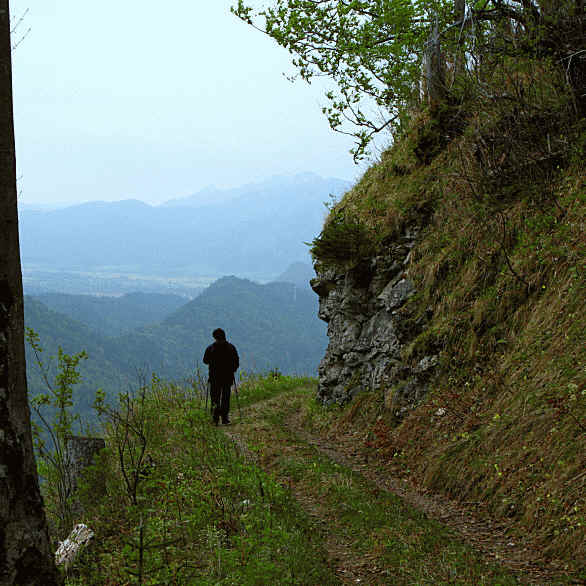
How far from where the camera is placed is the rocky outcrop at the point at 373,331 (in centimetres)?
971

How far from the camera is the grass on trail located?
4.66 meters

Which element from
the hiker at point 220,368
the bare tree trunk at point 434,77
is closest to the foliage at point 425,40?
the bare tree trunk at point 434,77

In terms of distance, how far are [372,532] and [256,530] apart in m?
1.27

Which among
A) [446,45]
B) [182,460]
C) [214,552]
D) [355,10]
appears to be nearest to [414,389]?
[182,460]

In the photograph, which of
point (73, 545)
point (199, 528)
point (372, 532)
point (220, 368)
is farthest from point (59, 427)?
point (220, 368)

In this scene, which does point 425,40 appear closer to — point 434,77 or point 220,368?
point 434,77

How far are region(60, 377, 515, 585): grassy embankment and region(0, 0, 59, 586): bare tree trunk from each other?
60cm

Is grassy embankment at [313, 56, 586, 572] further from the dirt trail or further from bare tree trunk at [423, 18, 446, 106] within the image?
bare tree trunk at [423, 18, 446, 106]

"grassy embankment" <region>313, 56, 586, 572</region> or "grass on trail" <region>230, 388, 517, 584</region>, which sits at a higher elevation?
"grassy embankment" <region>313, 56, 586, 572</region>

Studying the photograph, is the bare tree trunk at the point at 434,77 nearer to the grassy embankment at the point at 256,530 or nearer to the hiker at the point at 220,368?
the hiker at the point at 220,368

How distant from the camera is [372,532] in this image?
566cm

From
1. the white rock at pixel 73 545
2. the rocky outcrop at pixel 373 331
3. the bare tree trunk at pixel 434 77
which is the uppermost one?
the bare tree trunk at pixel 434 77

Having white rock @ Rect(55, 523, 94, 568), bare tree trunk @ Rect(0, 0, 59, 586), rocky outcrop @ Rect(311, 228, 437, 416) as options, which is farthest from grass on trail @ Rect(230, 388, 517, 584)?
bare tree trunk @ Rect(0, 0, 59, 586)

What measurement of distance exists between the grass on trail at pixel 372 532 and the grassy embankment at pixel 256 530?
13 millimetres
